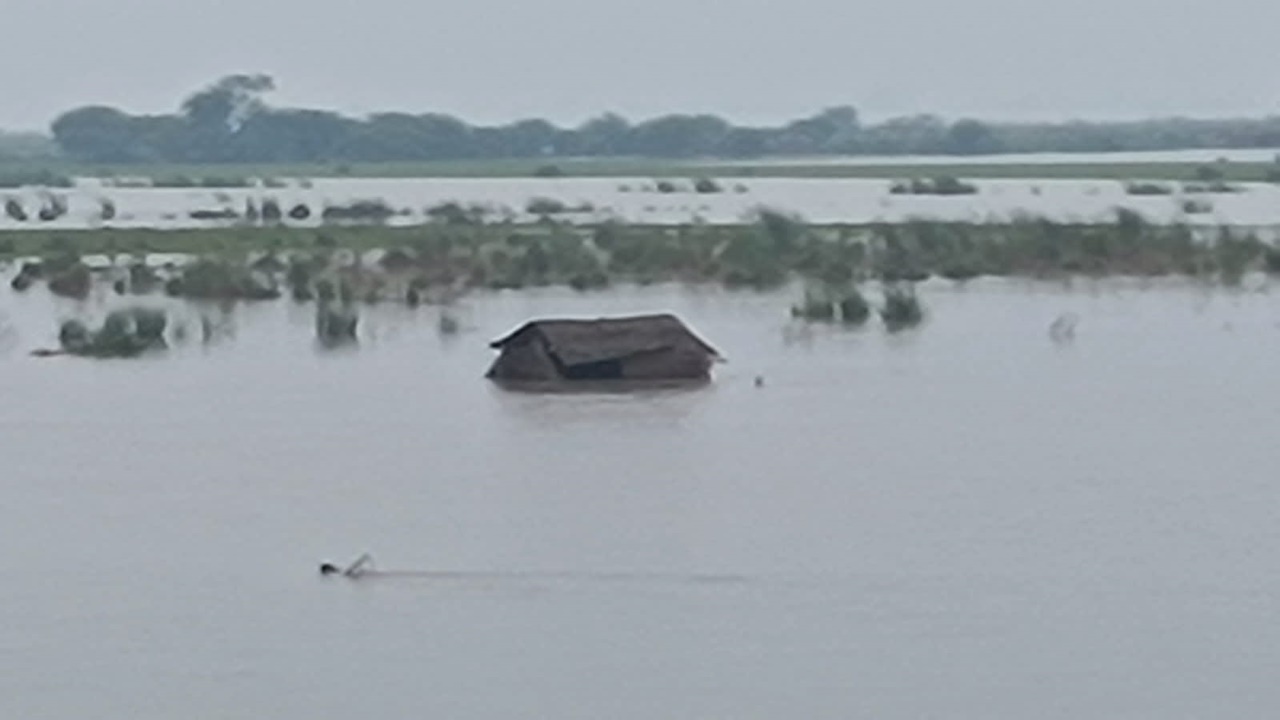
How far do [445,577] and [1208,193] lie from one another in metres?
44.7

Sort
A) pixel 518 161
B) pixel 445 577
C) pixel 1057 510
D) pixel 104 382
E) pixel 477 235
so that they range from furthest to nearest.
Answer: pixel 518 161
pixel 477 235
pixel 104 382
pixel 1057 510
pixel 445 577

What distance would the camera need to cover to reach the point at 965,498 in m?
21.6

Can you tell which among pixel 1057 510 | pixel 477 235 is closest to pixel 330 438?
pixel 1057 510

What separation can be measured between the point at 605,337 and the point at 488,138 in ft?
264

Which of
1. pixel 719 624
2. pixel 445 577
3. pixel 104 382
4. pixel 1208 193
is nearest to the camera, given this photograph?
pixel 719 624

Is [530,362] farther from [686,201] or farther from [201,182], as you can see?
[201,182]

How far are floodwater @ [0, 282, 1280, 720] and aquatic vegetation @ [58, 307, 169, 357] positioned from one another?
320 millimetres

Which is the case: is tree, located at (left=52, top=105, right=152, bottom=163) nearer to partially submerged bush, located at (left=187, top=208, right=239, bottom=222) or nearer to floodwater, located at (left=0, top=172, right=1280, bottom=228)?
floodwater, located at (left=0, top=172, right=1280, bottom=228)

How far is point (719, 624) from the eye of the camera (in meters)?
17.6

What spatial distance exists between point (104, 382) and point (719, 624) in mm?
12138

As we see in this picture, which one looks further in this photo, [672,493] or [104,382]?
[104,382]

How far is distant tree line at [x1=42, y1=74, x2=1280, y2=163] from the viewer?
339ft

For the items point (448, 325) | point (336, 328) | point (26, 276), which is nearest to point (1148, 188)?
point (26, 276)

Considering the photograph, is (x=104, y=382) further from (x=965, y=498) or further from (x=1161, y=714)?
(x=1161, y=714)
